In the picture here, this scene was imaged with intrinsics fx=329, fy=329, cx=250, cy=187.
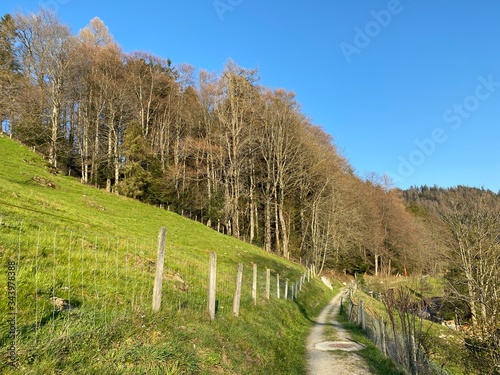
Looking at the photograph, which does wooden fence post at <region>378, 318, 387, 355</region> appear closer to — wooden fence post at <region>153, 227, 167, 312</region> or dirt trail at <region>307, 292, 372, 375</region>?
dirt trail at <region>307, 292, 372, 375</region>

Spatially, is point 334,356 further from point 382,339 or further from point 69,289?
point 69,289

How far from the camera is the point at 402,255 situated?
230 ft

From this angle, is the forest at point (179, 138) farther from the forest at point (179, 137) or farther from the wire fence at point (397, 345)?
the wire fence at point (397, 345)

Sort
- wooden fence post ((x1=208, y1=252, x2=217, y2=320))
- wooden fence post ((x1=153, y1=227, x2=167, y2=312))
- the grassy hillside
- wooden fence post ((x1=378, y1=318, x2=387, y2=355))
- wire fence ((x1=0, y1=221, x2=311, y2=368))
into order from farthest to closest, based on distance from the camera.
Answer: wooden fence post ((x1=378, y1=318, x2=387, y2=355)), wooden fence post ((x1=208, y1=252, x2=217, y2=320)), wooden fence post ((x1=153, y1=227, x2=167, y2=312)), wire fence ((x1=0, y1=221, x2=311, y2=368)), the grassy hillside

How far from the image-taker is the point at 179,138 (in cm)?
5212

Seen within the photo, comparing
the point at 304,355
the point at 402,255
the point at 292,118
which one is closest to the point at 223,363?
the point at 304,355

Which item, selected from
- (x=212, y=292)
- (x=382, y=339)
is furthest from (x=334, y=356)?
(x=212, y=292)

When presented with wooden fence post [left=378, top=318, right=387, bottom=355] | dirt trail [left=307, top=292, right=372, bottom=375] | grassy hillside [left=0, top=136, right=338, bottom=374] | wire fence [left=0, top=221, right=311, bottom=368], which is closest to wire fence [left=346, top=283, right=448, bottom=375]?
wooden fence post [left=378, top=318, right=387, bottom=355]

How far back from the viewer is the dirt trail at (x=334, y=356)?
937 cm

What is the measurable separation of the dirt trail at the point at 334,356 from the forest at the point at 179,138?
26.9 m

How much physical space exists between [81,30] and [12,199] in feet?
147

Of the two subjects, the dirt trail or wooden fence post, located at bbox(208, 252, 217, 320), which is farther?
the dirt trail

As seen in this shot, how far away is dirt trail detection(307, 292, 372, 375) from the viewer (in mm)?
9367

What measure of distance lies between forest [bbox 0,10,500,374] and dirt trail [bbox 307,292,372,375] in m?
26.9
